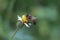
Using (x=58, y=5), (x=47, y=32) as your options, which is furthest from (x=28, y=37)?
(x=58, y=5)

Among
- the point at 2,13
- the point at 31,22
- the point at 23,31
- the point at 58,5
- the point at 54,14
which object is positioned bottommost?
the point at 31,22

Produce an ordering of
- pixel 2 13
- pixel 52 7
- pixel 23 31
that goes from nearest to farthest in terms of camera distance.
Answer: pixel 23 31 < pixel 2 13 < pixel 52 7

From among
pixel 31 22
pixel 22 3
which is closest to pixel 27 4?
pixel 22 3

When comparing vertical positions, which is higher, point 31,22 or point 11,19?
point 11,19

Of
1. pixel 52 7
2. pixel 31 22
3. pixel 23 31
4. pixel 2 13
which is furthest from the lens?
pixel 52 7

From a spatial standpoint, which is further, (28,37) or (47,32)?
(47,32)

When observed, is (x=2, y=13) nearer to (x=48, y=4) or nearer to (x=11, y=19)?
(x=11, y=19)
